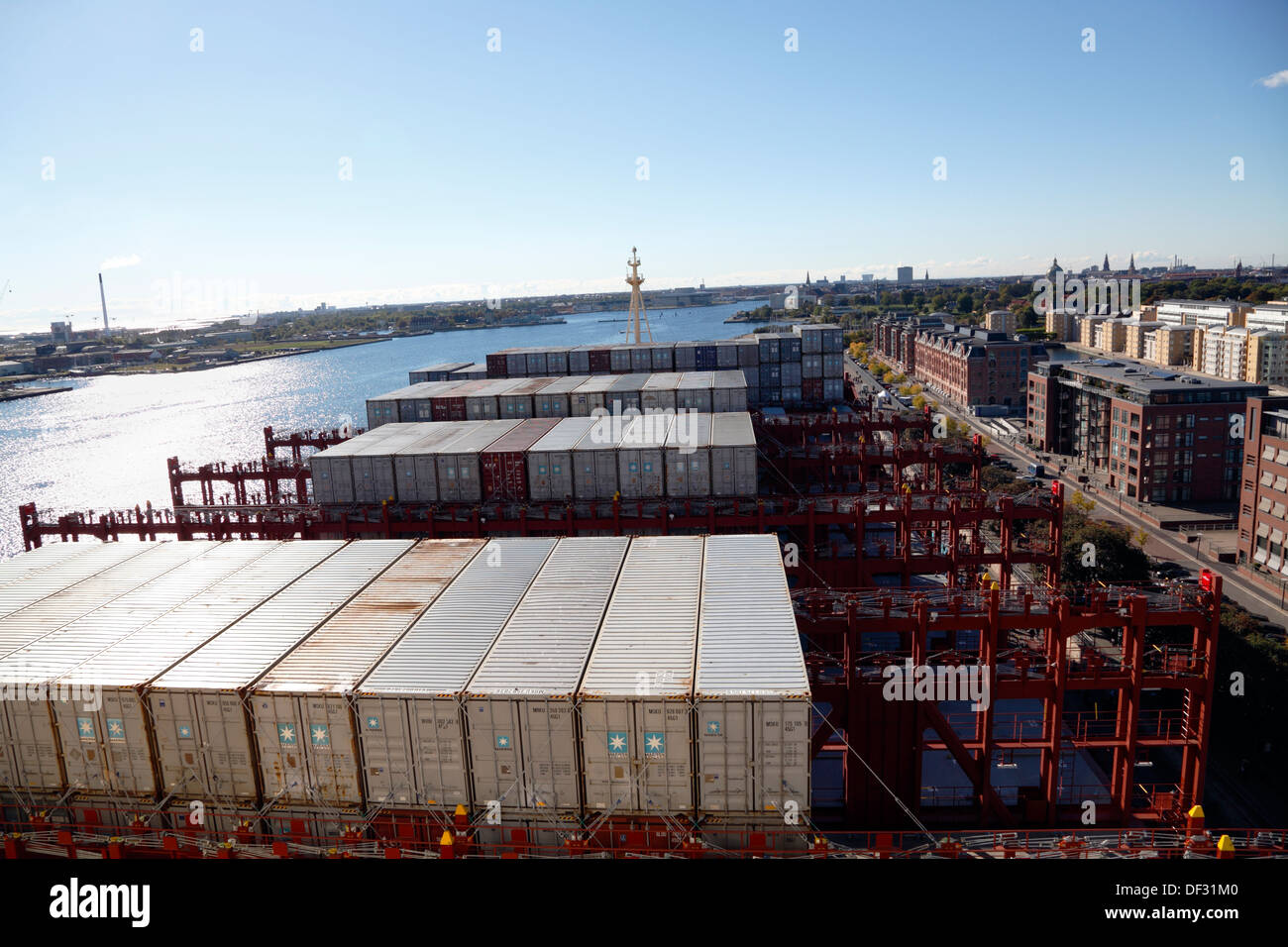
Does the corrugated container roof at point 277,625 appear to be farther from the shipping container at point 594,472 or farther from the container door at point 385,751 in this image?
the shipping container at point 594,472

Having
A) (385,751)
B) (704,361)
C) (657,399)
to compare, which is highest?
(704,361)

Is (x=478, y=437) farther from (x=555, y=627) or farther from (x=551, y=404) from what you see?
(x=555, y=627)

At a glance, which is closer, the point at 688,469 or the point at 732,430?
the point at 688,469

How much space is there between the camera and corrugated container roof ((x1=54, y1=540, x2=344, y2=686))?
17.5 m

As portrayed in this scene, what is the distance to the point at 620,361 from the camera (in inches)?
2571

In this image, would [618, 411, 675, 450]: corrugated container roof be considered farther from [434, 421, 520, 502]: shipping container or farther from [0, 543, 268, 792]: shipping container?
[0, 543, 268, 792]: shipping container

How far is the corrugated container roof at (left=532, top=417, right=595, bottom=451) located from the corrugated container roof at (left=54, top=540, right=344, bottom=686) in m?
12.9

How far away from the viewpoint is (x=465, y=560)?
2438 cm

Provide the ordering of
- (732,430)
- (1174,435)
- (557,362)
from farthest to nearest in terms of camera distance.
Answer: (1174,435)
(557,362)
(732,430)

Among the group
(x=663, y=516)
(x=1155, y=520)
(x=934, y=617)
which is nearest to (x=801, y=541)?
(x=663, y=516)

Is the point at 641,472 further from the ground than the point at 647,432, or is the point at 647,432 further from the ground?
the point at 647,432

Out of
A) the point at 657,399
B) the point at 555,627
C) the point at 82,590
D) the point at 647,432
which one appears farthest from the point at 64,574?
the point at 657,399

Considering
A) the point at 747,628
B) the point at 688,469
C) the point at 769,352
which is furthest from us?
the point at 769,352

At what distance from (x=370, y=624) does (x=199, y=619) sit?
461 centimetres
